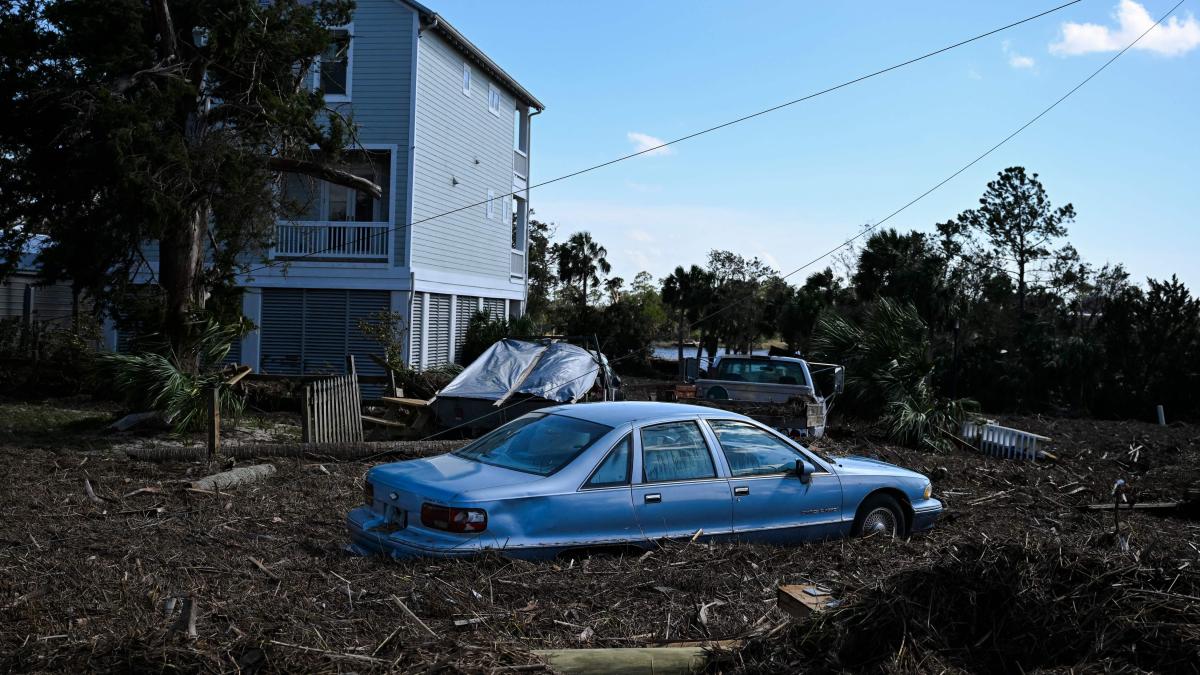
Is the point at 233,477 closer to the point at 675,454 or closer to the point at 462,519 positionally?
the point at 462,519

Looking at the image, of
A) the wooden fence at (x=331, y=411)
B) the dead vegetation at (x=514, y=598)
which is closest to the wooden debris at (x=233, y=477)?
the dead vegetation at (x=514, y=598)

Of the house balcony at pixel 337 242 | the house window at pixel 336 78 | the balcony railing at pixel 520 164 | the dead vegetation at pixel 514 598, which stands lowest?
the dead vegetation at pixel 514 598

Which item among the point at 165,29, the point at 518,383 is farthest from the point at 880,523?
the point at 165,29

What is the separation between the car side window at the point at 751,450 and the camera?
7332mm

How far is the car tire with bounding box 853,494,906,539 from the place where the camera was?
784 cm

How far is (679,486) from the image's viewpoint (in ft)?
22.7

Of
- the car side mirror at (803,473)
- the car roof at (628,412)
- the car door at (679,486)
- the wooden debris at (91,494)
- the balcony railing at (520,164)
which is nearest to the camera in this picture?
the car door at (679,486)

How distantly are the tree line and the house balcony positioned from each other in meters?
6.70

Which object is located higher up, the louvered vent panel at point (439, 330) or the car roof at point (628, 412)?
the louvered vent panel at point (439, 330)

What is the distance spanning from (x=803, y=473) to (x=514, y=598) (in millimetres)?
2784

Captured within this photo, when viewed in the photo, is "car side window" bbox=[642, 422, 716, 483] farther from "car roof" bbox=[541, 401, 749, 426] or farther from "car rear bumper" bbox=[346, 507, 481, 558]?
"car rear bumper" bbox=[346, 507, 481, 558]

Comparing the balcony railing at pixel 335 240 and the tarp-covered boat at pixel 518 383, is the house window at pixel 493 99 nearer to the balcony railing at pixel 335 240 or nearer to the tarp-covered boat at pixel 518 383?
the balcony railing at pixel 335 240

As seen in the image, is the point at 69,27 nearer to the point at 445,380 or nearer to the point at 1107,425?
the point at 445,380

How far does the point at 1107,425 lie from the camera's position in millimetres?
20766
